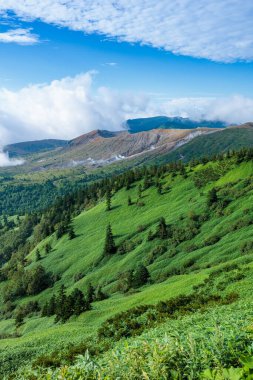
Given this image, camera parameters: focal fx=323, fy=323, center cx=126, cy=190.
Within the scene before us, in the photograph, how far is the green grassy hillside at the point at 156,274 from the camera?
50.0 feet

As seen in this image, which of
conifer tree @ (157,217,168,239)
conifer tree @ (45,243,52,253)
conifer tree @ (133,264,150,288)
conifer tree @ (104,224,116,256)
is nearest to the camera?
conifer tree @ (133,264,150,288)

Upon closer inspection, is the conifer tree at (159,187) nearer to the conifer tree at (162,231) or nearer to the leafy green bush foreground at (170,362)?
the conifer tree at (162,231)

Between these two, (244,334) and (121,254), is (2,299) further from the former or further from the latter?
(244,334)

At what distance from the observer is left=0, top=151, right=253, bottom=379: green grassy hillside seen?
15.2 m

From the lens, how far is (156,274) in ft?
335

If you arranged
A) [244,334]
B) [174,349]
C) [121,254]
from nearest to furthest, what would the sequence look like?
1. [174,349]
2. [244,334]
3. [121,254]

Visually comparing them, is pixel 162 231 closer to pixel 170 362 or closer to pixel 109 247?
pixel 109 247

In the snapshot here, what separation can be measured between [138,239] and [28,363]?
100829 mm

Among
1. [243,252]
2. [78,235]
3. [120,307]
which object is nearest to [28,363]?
[120,307]

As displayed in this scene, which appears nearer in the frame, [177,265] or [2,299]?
[177,265]

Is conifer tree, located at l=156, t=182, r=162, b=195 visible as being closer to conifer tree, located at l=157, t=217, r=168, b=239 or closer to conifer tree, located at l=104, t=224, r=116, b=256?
conifer tree, located at l=157, t=217, r=168, b=239

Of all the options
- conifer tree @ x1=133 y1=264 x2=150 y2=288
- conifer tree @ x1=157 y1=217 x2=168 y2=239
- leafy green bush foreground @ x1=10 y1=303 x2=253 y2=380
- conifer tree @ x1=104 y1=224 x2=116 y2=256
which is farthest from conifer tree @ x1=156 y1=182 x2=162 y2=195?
leafy green bush foreground @ x1=10 y1=303 x2=253 y2=380

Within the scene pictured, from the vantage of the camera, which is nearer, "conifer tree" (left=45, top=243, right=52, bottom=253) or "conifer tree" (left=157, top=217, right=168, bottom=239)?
"conifer tree" (left=157, top=217, right=168, bottom=239)

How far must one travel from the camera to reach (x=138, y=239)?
139 meters
